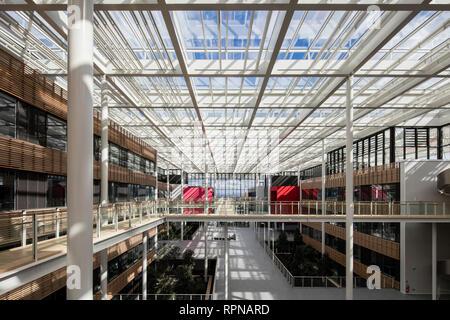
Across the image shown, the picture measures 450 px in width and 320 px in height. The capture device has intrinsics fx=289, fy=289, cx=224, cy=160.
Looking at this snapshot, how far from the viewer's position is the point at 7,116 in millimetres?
9367

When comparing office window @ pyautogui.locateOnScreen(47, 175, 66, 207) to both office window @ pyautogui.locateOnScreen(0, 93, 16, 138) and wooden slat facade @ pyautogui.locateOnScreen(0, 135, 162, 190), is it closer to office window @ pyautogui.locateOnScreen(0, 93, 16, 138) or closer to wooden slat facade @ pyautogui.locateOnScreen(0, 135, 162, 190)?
wooden slat facade @ pyautogui.locateOnScreen(0, 135, 162, 190)

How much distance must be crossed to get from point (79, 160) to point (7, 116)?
23.9 ft

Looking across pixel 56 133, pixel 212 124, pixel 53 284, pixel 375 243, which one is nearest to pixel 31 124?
pixel 56 133

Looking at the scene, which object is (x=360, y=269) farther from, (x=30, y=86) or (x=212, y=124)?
(x=30, y=86)

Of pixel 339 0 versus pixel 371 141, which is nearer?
pixel 339 0

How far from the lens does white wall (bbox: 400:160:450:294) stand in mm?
17500

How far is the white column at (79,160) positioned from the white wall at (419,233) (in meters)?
19.0

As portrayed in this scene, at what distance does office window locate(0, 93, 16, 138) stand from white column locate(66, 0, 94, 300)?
6762mm

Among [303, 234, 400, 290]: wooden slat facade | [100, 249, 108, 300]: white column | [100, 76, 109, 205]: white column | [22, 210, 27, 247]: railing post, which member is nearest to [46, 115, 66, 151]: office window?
[100, 76, 109, 205]: white column

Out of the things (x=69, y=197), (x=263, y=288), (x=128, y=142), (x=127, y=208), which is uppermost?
(x=128, y=142)

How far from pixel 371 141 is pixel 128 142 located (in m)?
20.0
